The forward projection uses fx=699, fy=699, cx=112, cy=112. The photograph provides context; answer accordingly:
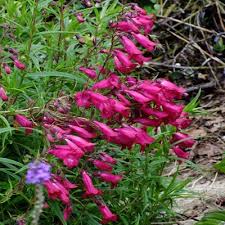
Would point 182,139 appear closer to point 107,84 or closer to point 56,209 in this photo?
point 107,84

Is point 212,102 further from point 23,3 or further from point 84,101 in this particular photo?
point 84,101

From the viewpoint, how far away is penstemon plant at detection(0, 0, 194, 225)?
3150mm

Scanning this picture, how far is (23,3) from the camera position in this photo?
155 inches

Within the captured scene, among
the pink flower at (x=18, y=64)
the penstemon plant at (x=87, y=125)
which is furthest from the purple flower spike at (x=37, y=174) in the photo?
the pink flower at (x=18, y=64)

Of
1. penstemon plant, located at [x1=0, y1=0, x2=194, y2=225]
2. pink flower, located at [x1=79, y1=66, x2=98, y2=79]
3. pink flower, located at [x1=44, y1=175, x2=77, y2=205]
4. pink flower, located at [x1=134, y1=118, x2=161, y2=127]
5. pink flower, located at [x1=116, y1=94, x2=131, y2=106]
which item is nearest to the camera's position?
pink flower, located at [x1=44, y1=175, x2=77, y2=205]

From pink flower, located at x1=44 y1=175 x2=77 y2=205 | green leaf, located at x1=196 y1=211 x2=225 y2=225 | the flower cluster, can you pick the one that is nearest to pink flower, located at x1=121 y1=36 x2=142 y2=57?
the flower cluster

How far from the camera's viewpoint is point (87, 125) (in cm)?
327

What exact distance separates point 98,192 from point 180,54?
3.72 m

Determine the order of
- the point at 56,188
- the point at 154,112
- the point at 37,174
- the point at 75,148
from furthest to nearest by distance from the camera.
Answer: the point at 154,112, the point at 75,148, the point at 56,188, the point at 37,174

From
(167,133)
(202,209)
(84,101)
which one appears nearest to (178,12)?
(202,209)

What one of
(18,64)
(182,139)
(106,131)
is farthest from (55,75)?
(182,139)

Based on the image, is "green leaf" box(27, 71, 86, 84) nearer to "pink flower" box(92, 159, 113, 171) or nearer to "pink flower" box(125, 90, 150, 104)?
"pink flower" box(125, 90, 150, 104)

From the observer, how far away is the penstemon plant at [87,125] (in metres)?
3.15

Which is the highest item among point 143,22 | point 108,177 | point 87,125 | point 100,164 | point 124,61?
point 143,22
